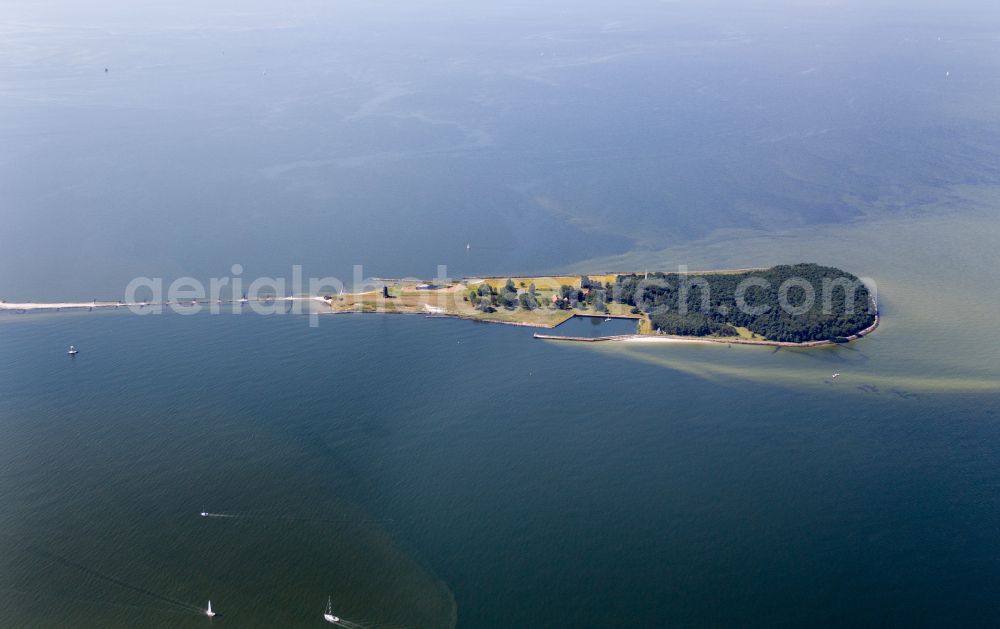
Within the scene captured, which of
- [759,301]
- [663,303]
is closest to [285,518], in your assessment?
[663,303]

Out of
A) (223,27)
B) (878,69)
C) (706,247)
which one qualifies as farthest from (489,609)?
(223,27)

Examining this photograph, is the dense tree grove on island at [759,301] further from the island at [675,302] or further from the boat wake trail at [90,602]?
the boat wake trail at [90,602]

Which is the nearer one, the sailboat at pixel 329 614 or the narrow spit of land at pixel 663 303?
the sailboat at pixel 329 614

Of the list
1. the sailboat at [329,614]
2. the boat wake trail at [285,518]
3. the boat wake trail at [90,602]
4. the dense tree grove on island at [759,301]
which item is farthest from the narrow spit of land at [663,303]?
the boat wake trail at [90,602]

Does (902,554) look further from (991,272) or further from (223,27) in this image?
(223,27)

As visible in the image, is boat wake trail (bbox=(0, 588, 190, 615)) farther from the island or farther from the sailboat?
the island
